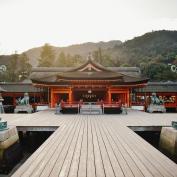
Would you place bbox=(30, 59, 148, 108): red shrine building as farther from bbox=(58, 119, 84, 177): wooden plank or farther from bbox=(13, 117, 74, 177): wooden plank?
bbox=(58, 119, 84, 177): wooden plank

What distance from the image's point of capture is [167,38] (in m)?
154

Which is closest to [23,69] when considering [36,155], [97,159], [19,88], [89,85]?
[19,88]

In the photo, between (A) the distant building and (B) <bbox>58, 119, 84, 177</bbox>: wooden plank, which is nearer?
(B) <bbox>58, 119, 84, 177</bbox>: wooden plank

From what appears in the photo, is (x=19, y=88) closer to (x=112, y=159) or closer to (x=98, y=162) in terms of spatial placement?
(x=112, y=159)

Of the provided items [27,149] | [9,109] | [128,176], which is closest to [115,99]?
[9,109]

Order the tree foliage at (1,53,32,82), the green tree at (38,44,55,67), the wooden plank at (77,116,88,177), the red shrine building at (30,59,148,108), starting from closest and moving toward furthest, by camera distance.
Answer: the wooden plank at (77,116,88,177) → the red shrine building at (30,59,148,108) → the tree foliage at (1,53,32,82) → the green tree at (38,44,55,67)

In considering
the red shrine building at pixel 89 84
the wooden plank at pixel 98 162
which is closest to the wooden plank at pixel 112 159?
the wooden plank at pixel 98 162

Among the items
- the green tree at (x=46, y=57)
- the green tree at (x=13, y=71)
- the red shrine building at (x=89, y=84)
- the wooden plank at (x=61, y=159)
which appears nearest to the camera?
the wooden plank at (x=61, y=159)

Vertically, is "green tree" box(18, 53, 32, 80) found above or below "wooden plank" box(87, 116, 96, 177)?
above

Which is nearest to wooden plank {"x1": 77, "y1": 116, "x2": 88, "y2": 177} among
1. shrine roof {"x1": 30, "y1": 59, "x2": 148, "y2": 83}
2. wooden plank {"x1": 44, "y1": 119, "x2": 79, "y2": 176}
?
wooden plank {"x1": 44, "y1": 119, "x2": 79, "y2": 176}

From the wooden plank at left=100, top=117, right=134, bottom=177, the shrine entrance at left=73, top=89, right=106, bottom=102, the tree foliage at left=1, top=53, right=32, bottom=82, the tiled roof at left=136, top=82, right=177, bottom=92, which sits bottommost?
the wooden plank at left=100, top=117, right=134, bottom=177

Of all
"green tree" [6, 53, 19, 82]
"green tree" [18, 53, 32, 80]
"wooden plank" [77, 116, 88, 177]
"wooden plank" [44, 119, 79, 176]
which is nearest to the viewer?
"wooden plank" [77, 116, 88, 177]

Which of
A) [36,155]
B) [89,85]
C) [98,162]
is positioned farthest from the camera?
Answer: [89,85]

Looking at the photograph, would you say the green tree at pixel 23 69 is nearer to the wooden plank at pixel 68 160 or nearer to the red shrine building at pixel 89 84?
the red shrine building at pixel 89 84
